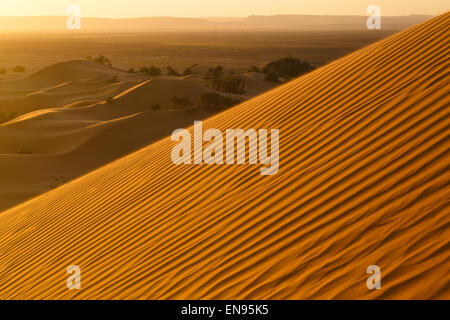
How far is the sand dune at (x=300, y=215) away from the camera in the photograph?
3.30m

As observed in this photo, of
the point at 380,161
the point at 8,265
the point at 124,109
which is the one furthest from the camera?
the point at 124,109

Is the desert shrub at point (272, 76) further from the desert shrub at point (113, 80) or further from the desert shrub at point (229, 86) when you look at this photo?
the desert shrub at point (113, 80)

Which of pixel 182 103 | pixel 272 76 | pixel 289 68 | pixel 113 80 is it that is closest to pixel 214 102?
pixel 182 103

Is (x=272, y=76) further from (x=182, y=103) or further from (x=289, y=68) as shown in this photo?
(x=182, y=103)

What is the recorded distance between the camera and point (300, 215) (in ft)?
13.5

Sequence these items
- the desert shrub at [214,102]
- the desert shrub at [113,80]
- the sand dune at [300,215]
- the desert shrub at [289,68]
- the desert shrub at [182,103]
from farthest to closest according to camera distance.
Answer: the desert shrub at [289,68] → the desert shrub at [113,80] → the desert shrub at [214,102] → the desert shrub at [182,103] → the sand dune at [300,215]

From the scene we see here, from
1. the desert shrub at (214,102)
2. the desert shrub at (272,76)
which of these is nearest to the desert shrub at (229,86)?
the desert shrub at (214,102)

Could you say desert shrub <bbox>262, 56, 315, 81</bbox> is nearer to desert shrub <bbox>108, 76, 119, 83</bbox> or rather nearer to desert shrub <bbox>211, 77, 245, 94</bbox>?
desert shrub <bbox>211, 77, 245, 94</bbox>

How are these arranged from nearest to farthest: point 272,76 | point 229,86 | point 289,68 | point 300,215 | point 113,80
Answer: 1. point 300,215
2. point 229,86
3. point 272,76
4. point 113,80
5. point 289,68

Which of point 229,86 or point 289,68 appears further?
point 289,68

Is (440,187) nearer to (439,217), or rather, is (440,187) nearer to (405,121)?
(439,217)

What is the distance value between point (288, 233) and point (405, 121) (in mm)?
1701
